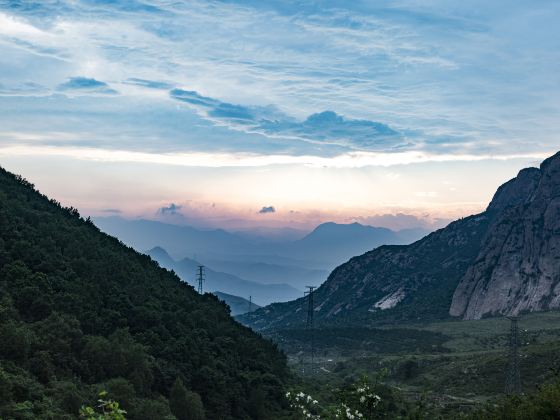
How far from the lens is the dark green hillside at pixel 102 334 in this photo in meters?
51.4

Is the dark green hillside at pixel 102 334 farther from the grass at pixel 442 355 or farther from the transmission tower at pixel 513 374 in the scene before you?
the transmission tower at pixel 513 374

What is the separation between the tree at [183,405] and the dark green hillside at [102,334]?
Answer: 0.79ft

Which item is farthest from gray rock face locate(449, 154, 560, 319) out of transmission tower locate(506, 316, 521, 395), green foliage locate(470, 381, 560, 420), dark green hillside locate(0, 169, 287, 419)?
green foliage locate(470, 381, 560, 420)

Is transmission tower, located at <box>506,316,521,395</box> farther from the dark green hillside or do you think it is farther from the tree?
the tree

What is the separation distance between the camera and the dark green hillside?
5144 centimetres

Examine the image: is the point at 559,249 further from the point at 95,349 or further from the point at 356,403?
the point at 356,403

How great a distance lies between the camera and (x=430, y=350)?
5591 inches

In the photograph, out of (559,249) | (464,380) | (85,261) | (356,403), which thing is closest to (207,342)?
(85,261)

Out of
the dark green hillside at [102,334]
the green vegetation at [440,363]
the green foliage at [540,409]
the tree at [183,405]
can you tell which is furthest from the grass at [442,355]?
the green foliage at [540,409]

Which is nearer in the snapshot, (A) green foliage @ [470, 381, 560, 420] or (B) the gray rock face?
(A) green foliage @ [470, 381, 560, 420]

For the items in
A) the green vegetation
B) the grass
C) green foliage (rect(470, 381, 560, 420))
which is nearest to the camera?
green foliage (rect(470, 381, 560, 420))

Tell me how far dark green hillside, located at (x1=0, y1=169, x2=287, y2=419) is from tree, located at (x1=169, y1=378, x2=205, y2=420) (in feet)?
0.79

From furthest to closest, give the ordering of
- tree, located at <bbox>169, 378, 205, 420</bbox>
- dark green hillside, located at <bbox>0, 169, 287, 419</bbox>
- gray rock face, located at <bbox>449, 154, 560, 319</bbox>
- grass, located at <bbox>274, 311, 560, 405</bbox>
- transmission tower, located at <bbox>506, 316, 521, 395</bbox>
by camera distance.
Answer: gray rock face, located at <bbox>449, 154, 560, 319</bbox>
grass, located at <bbox>274, 311, 560, 405</bbox>
transmission tower, located at <bbox>506, 316, 521, 395</bbox>
tree, located at <bbox>169, 378, 205, 420</bbox>
dark green hillside, located at <bbox>0, 169, 287, 419</bbox>

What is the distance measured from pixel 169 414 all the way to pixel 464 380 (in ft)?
205
